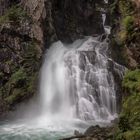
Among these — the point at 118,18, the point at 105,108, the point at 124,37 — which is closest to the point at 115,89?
the point at 105,108

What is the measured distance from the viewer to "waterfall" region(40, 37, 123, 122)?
2525cm

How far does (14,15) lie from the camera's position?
31500 mm

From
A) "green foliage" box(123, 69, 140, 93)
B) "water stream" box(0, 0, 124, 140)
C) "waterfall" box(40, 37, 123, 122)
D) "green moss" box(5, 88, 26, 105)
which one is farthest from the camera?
"green moss" box(5, 88, 26, 105)

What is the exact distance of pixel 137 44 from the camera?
746 inches

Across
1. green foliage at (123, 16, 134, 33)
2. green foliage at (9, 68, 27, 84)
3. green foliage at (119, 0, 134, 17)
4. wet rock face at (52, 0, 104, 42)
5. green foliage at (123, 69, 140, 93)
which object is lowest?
green foliage at (123, 69, 140, 93)

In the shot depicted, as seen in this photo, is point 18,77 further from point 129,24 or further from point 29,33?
point 129,24

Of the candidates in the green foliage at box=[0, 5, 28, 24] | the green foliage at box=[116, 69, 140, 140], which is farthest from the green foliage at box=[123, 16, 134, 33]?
the green foliage at box=[0, 5, 28, 24]

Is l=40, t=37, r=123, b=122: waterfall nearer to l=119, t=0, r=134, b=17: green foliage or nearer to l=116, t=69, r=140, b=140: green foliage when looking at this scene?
l=119, t=0, r=134, b=17: green foliage

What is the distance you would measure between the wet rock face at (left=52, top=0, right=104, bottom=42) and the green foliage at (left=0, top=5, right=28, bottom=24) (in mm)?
2771

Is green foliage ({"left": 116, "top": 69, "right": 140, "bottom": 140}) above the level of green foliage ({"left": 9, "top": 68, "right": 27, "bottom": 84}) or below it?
below

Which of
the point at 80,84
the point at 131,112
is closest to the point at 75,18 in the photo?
the point at 80,84

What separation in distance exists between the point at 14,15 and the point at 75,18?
17.4 feet

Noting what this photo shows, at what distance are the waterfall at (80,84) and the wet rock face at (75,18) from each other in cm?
221

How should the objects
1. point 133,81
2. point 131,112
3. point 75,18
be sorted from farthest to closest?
point 75,18 < point 133,81 < point 131,112
